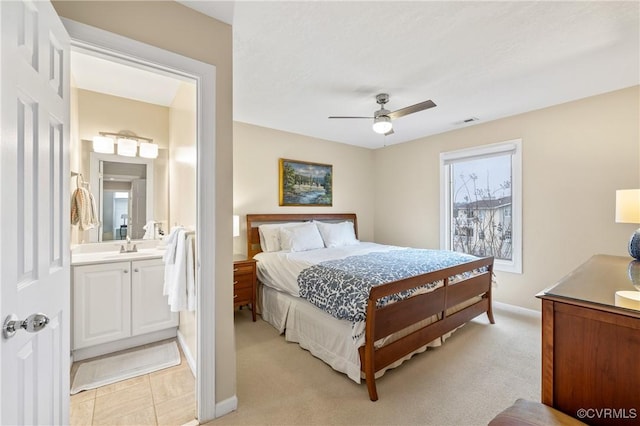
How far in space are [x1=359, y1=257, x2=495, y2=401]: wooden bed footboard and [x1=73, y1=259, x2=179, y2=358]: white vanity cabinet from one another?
2072 millimetres

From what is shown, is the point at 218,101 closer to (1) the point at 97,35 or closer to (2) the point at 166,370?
(1) the point at 97,35

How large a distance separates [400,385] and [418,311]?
584 millimetres

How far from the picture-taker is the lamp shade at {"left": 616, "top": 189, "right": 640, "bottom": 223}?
6.98 feet

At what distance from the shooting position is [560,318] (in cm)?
114

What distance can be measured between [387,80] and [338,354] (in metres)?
2.55

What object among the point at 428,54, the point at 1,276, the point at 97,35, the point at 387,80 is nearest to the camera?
the point at 1,276

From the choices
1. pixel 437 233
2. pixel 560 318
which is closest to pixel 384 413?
pixel 560 318

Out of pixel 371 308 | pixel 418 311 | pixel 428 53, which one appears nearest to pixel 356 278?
pixel 371 308

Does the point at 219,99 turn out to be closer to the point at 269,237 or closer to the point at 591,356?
the point at 591,356

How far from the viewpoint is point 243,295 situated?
10.8 feet

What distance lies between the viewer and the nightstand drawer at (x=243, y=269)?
320 cm

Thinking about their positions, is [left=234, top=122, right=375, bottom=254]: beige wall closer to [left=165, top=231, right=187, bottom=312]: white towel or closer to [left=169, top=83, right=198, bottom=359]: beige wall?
[left=169, top=83, right=198, bottom=359]: beige wall

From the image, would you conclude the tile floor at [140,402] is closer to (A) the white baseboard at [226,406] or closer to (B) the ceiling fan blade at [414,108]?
(A) the white baseboard at [226,406]

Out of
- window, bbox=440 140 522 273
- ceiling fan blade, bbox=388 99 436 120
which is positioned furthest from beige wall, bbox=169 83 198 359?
window, bbox=440 140 522 273
